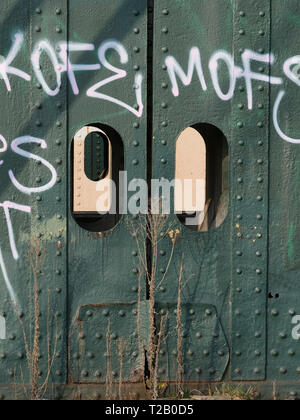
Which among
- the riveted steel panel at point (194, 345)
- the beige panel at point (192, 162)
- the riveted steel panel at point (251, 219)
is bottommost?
the riveted steel panel at point (194, 345)

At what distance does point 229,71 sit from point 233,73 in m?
0.03

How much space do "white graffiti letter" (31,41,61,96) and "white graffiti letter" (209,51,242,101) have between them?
3.06ft

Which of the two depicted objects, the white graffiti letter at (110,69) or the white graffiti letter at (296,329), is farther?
the white graffiti letter at (296,329)

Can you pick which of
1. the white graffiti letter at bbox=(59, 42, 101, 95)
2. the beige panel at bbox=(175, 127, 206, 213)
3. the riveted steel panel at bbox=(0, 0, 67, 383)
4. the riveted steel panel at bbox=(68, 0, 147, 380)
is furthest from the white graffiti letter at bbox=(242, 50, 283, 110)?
the beige panel at bbox=(175, 127, 206, 213)

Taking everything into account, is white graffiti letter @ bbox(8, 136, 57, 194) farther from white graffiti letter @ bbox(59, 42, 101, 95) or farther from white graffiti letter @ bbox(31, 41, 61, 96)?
white graffiti letter @ bbox(59, 42, 101, 95)

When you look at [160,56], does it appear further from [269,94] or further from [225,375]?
[225,375]

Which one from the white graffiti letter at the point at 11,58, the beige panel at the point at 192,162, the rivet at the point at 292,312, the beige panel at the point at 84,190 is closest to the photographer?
the white graffiti letter at the point at 11,58

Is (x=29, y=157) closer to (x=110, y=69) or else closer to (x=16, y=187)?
(x=16, y=187)

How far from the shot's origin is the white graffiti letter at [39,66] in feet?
13.2

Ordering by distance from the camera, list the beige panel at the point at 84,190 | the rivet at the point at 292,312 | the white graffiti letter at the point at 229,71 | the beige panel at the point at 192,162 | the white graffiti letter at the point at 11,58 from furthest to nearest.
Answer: the beige panel at the point at 192,162 → the beige panel at the point at 84,190 → the rivet at the point at 292,312 → the white graffiti letter at the point at 229,71 → the white graffiti letter at the point at 11,58

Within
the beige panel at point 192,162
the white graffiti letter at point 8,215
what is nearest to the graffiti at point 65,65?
the white graffiti letter at point 8,215

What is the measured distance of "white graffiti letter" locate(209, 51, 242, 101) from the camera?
162 inches

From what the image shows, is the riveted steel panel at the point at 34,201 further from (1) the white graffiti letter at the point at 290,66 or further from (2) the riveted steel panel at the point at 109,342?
(1) the white graffiti letter at the point at 290,66

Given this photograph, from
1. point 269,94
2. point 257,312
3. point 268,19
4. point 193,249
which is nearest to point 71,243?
point 193,249
